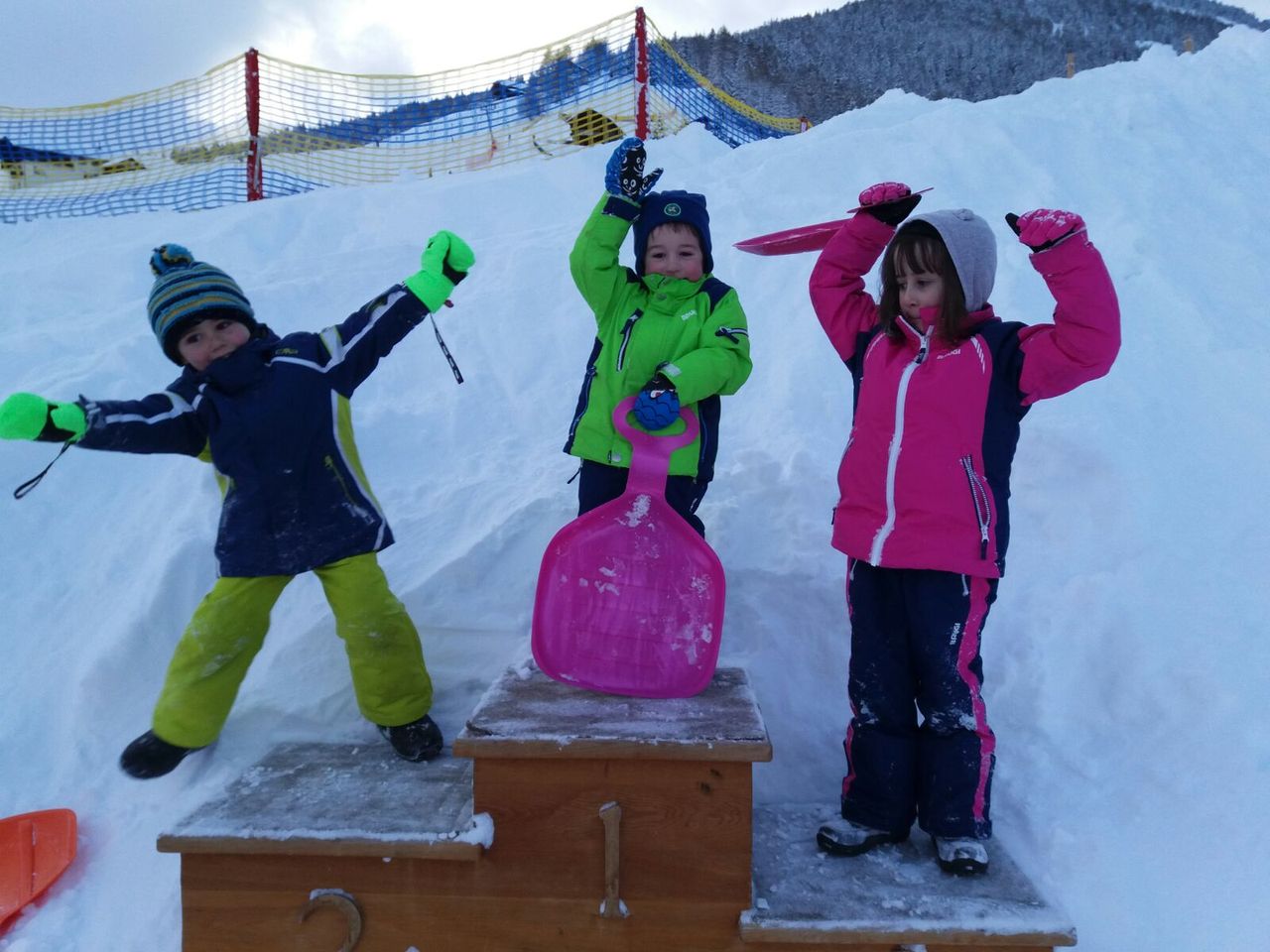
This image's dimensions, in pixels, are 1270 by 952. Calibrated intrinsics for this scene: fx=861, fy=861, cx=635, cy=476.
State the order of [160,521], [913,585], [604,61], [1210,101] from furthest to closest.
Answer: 1. [604,61]
2. [1210,101]
3. [160,521]
4. [913,585]

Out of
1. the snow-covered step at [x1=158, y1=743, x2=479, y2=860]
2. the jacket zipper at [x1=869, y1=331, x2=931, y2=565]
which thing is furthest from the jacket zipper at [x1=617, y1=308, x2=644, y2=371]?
the snow-covered step at [x1=158, y1=743, x2=479, y2=860]

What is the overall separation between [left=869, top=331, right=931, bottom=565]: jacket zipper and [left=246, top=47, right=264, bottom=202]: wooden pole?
7550 millimetres

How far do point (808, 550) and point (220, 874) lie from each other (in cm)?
187

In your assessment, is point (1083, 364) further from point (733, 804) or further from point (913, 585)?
point (733, 804)

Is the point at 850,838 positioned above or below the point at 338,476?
below

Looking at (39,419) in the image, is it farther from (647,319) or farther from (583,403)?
(647,319)

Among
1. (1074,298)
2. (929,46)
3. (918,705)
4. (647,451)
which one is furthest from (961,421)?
(929,46)

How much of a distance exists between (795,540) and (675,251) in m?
1.06

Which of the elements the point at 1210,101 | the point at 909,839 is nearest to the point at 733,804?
the point at 909,839

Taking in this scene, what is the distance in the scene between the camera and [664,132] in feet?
31.1

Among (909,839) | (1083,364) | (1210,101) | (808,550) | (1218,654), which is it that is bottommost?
(909,839)

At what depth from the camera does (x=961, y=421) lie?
1.90 meters

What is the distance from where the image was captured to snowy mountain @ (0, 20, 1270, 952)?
2.09 metres

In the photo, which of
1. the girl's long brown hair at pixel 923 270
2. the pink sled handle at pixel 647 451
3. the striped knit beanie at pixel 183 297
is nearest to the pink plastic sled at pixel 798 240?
the girl's long brown hair at pixel 923 270
